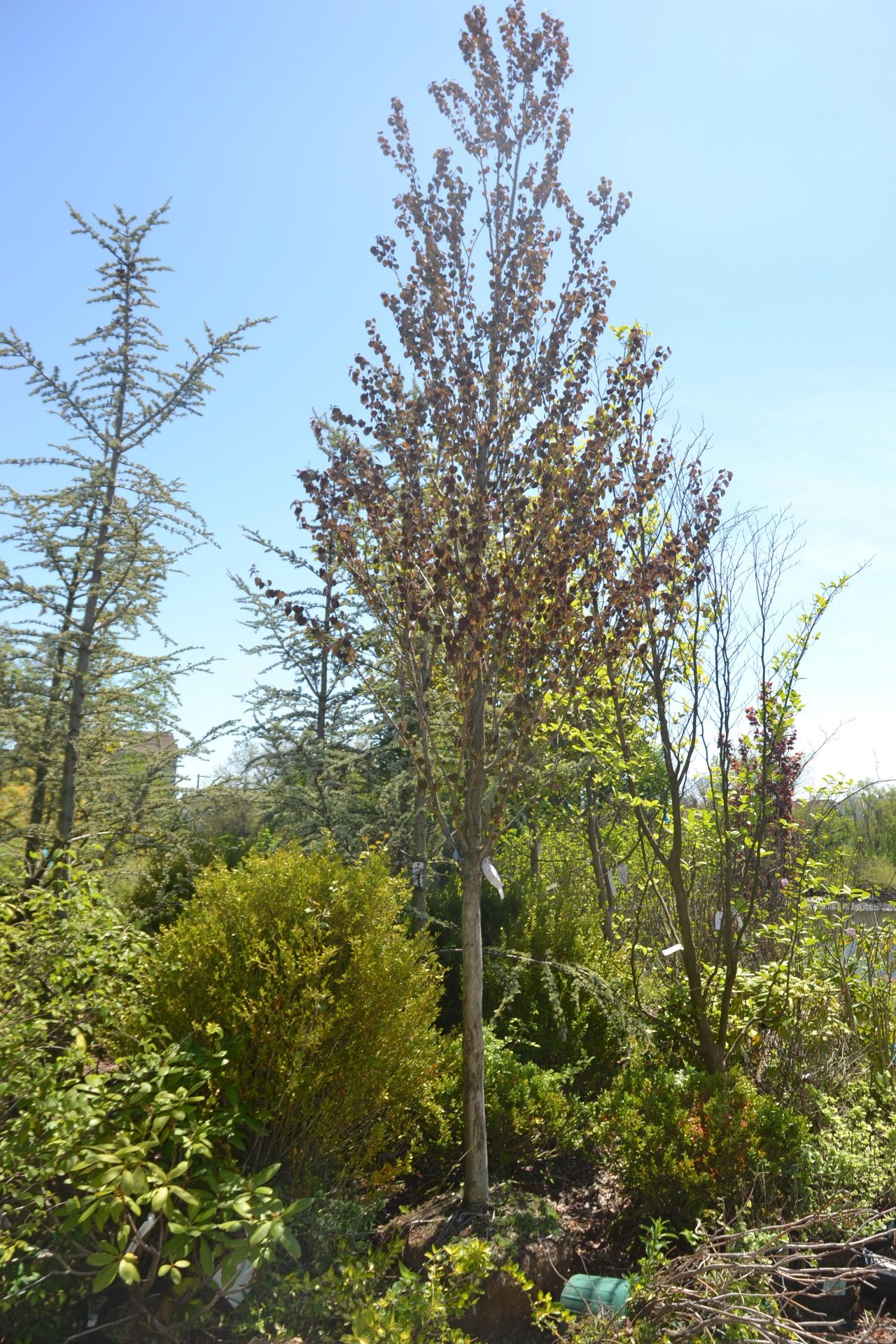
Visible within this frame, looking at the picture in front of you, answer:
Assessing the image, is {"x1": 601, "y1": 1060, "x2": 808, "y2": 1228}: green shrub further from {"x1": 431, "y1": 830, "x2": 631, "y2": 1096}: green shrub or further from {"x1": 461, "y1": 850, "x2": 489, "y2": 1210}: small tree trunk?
{"x1": 431, "y1": 830, "x2": 631, "y2": 1096}: green shrub

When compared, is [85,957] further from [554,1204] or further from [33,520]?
[33,520]

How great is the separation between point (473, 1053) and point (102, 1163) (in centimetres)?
171

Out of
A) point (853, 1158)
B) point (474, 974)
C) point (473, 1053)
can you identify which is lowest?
point (853, 1158)

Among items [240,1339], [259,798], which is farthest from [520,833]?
[240,1339]

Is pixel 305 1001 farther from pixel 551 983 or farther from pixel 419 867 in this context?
pixel 419 867

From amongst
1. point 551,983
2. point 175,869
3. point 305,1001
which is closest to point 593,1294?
point 305,1001

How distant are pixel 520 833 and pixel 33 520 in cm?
586

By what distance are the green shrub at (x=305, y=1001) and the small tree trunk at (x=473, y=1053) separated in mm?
209

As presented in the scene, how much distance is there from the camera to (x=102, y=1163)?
2373mm

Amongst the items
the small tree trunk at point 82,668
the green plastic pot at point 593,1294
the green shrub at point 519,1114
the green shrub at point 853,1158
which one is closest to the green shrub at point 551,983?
the green shrub at point 519,1114

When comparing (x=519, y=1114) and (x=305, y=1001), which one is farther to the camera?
(x=519, y=1114)

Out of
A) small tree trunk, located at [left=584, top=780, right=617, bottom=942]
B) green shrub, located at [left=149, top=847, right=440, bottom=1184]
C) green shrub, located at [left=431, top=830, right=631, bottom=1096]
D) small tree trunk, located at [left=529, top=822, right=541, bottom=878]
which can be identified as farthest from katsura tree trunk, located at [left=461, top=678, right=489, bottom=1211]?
small tree trunk, located at [left=529, top=822, right=541, bottom=878]

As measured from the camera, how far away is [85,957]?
3141mm

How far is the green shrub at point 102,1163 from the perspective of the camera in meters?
2.36
